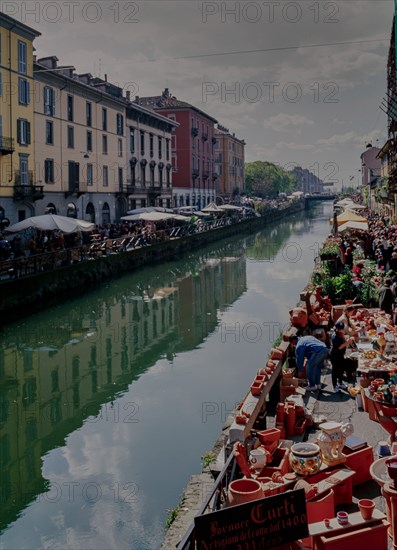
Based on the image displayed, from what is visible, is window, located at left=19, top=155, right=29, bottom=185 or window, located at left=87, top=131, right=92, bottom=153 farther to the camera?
window, located at left=87, top=131, right=92, bottom=153

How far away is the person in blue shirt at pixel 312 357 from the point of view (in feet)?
32.7

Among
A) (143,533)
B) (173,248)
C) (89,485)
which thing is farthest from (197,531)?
(173,248)

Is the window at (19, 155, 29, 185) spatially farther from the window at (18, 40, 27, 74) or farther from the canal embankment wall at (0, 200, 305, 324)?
the canal embankment wall at (0, 200, 305, 324)

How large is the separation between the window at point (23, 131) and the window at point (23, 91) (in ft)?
3.32

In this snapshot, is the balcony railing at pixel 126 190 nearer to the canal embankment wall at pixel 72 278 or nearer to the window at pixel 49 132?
the canal embankment wall at pixel 72 278

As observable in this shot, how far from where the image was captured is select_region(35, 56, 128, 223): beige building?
120ft

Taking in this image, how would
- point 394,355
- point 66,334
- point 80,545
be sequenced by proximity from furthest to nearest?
point 66,334, point 394,355, point 80,545

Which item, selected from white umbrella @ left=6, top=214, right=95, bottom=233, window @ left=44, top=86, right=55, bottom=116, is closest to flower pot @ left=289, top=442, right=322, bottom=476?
white umbrella @ left=6, top=214, right=95, bottom=233

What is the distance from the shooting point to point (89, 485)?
30.7 feet

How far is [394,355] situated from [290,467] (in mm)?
3336

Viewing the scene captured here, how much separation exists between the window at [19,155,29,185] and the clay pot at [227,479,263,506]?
30275 millimetres

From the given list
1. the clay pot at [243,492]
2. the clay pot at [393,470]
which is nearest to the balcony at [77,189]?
the clay pot at [243,492]

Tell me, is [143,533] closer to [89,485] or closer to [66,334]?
[89,485]

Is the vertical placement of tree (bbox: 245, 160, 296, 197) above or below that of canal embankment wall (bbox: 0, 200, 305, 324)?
above
